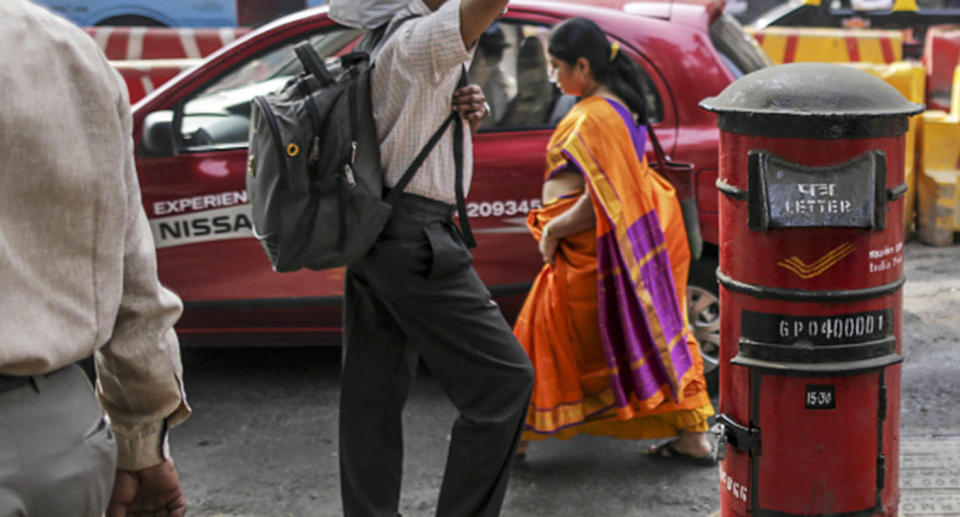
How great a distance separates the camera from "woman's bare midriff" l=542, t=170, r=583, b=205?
4.13 m

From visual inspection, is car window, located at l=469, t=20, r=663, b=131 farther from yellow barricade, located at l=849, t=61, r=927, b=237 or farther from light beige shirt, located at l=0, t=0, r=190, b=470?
yellow barricade, located at l=849, t=61, r=927, b=237

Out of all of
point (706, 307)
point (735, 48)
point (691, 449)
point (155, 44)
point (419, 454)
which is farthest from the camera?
point (155, 44)

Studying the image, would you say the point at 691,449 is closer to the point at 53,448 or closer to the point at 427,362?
the point at 427,362

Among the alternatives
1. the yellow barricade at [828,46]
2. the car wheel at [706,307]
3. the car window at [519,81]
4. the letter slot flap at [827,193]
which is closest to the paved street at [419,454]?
the car wheel at [706,307]

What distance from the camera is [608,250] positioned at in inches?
160

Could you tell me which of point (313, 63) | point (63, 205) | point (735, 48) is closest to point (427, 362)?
point (313, 63)

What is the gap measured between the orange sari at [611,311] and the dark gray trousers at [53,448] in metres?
2.50

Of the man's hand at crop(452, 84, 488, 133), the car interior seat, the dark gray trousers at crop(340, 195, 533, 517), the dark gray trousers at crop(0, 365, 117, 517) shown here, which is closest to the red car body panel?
the car interior seat

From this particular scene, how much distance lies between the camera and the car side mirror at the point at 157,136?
4855 millimetres

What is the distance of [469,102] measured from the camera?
10.5 feet

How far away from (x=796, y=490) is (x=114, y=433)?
171cm

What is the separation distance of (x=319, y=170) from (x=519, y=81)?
2.03 m

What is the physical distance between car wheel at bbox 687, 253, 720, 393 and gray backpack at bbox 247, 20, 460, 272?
2.16 meters

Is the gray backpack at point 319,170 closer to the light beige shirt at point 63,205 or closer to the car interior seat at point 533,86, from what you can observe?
the light beige shirt at point 63,205
